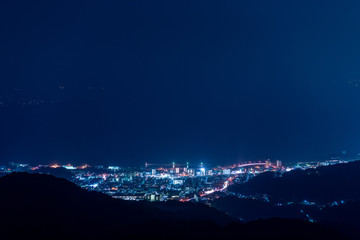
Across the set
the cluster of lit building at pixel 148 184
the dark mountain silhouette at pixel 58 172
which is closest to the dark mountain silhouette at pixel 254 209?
the cluster of lit building at pixel 148 184

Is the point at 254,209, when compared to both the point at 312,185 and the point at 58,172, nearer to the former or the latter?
the point at 312,185

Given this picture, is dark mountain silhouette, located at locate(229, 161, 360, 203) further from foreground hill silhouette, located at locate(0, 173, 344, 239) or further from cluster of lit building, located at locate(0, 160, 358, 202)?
foreground hill silhouette, located at locate(0, 173, 344, 239)

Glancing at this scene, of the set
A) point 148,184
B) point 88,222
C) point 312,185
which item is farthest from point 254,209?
point 148,184

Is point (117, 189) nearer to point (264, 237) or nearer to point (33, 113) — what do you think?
point (264, 237)

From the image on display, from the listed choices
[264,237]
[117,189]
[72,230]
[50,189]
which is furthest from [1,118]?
[264,237]

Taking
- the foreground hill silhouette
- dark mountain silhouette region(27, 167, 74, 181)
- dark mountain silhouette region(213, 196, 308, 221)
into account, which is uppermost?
dark mountain silhouette region(27, 167, 74, 181)

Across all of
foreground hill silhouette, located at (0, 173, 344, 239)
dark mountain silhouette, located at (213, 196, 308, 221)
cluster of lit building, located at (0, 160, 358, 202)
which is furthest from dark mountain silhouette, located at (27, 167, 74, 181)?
foreground hill silhouette, located at (0, 173, 344, 239)
